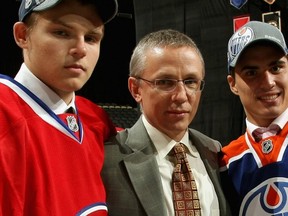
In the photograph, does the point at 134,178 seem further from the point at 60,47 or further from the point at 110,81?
the point at 110,81

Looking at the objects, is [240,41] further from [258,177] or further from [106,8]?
[106,8]

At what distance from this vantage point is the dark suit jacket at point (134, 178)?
1.17m

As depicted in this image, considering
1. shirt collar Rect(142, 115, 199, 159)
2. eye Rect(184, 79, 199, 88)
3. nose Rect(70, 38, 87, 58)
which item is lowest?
shirt collar Rect(142, 115, 199, 159)

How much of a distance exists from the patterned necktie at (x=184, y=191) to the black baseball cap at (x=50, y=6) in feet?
1.40

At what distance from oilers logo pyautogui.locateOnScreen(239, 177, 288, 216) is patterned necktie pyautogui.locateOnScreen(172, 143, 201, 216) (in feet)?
0.64

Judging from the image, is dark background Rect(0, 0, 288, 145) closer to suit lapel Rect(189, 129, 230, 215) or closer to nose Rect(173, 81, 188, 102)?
suit lapel Rect(189, 129, 230, 215)

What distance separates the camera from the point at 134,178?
120cm

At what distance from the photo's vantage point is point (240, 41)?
1.44 m

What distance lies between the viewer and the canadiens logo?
142cm

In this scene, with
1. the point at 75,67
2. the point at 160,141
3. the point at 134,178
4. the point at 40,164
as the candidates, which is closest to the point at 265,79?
the point at 160,141

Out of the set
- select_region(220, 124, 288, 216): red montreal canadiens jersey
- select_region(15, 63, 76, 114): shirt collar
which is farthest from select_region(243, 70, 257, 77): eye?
select_region(15, 63, 76, 114): shirt collar

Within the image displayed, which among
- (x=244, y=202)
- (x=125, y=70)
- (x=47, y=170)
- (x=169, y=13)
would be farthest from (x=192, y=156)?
(x=125, y=70)

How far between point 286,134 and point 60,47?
2.36 feet

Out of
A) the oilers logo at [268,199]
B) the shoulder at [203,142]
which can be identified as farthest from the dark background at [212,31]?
the oilers logo at [268,199]
